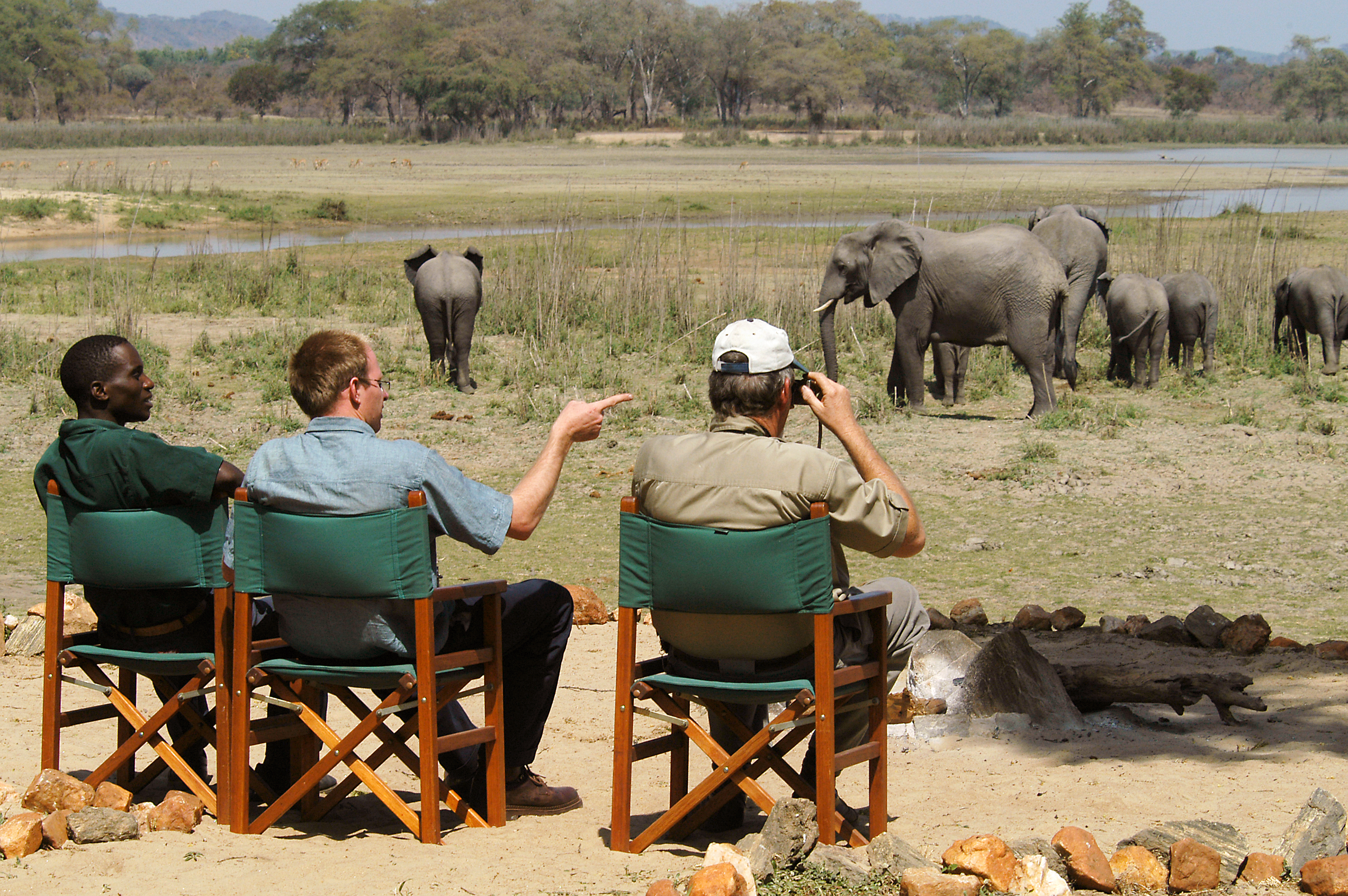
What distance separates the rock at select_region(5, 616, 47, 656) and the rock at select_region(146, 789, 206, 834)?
7.86 ft

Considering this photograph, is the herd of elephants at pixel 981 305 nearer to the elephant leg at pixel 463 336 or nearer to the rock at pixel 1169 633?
the elephant leg at pixel 463 336

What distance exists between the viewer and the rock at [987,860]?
313 centimetres

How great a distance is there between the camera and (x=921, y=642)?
5141 mm

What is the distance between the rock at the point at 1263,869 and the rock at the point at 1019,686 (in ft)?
4.68

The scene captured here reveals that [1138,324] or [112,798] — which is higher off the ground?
[1138,324]

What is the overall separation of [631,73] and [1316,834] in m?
87.8

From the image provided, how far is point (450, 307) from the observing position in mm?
12086

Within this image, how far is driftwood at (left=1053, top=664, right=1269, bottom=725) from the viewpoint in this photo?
4.64 meters

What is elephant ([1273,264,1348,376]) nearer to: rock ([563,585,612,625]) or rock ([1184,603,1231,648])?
Result: rock ([1184,603,1231,648])

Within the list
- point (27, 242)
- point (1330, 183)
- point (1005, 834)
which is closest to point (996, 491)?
point (1005, 834)

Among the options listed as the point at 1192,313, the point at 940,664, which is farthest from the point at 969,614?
the point at 1192,313

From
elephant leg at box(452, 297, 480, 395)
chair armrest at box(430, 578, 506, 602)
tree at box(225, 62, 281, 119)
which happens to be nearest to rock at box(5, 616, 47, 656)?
chair armrest at box(430, 578, 506, 602)

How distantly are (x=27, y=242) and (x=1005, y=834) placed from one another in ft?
83.8

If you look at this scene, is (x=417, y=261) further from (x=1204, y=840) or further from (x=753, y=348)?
(x=1204, y=840)
